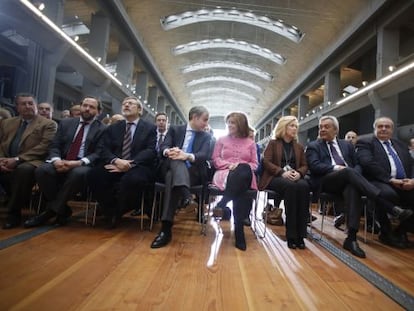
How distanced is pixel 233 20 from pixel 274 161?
11002mm

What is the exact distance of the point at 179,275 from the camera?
5.94 feet

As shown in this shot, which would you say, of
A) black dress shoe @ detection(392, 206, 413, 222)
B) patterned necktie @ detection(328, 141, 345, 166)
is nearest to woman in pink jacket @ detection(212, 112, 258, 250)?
patterned necktie @ detection(328, 141, 345, 166)

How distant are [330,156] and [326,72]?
10.8 metres

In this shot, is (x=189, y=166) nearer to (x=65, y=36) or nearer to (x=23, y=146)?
(x=23, y=146)

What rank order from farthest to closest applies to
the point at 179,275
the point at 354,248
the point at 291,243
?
the point at 291,243, the point at 354,248, the point at 179,275

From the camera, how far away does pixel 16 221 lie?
2736mm

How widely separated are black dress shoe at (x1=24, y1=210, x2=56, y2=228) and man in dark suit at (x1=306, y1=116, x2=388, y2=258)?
2.79m

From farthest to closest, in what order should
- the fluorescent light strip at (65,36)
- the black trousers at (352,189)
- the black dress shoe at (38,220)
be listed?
the fluorescent light strip at (65,36), the black dress shoe at (38,220), the black trousers at (352,189)

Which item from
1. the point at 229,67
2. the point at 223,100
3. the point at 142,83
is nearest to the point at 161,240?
the point at 142,83

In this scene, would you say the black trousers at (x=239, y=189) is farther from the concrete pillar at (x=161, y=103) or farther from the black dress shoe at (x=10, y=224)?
the concrete pillar at (x=161, y=103)

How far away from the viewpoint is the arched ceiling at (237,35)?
33.8ft

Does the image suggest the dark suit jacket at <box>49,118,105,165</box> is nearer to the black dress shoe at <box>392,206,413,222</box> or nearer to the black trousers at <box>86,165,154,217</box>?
the black trousers at <box>86,165,154,217</box>

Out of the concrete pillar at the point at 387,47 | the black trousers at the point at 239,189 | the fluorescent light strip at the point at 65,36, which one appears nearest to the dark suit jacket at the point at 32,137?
the black trousers at the point at 239,189

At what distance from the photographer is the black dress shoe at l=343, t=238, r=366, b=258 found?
8.12 feet
